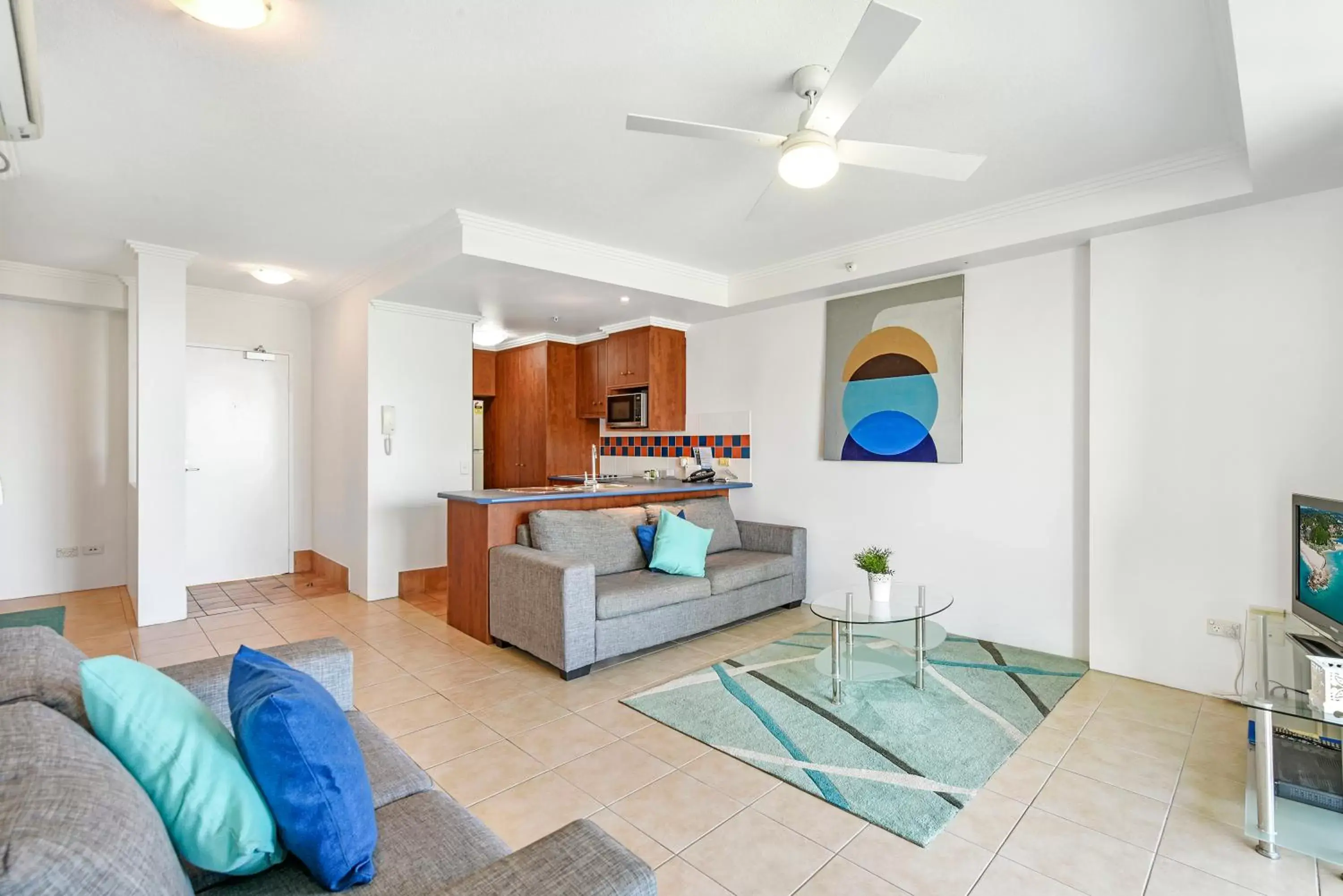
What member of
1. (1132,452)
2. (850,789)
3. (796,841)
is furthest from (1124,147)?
(796,841)

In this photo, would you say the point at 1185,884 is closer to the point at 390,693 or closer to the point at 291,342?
the point at 390,693

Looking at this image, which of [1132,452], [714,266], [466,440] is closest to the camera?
[1132,452]

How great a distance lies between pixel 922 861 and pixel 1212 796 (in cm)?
121

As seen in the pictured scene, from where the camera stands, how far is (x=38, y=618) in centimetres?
422

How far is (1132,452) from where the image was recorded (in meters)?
3.33

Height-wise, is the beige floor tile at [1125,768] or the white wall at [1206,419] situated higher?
the white wall at [1206,419]

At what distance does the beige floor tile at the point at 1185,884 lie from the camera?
5.89ft

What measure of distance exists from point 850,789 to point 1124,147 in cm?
300

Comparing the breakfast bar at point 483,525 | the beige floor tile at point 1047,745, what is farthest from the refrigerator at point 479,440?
the beige floor tile at point 1047,745

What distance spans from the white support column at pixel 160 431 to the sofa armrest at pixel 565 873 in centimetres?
463

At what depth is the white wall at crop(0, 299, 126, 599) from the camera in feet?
16.1

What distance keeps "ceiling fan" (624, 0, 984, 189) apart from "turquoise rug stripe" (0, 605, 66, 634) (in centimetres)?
482

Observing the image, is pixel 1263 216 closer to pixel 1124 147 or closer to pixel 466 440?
pixel 1124 147

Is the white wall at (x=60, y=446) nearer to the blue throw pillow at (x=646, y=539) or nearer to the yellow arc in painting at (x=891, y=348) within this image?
the blue throw pillow at (x=646, y=539)
